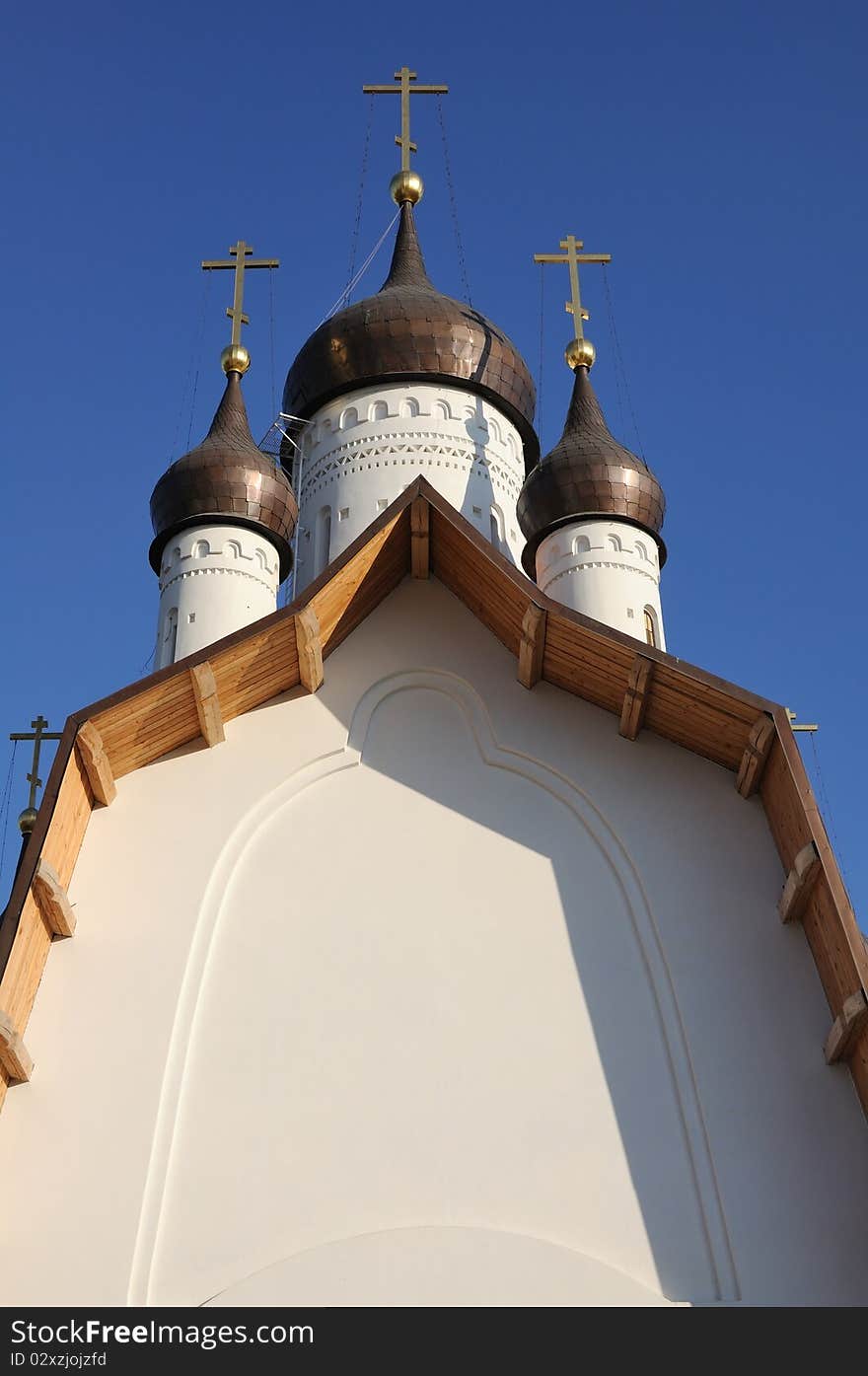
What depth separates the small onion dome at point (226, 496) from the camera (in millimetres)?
11969

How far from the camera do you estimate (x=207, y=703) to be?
7652mm

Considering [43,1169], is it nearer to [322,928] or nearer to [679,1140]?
[322,928]

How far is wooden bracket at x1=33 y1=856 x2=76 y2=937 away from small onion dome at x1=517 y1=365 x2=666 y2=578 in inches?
232

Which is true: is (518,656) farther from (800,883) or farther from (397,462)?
(397,462)

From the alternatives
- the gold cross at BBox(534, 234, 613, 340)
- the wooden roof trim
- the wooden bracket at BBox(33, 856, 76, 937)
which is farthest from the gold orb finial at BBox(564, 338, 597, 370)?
the wooden bracket at BBox(33, 856, 76, 937)

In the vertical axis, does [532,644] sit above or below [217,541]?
below

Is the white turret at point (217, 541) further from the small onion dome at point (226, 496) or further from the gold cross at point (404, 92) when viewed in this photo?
the gold cross at point (404, 92)

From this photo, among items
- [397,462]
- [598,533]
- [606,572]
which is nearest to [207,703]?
[606,572]

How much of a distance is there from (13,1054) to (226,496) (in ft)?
20.1

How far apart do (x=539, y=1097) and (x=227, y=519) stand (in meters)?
6.24

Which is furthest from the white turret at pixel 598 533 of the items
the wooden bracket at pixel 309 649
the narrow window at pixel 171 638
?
the wooden bracket at pixel 309 649

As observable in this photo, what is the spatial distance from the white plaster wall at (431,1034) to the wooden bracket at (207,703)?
0.11m
